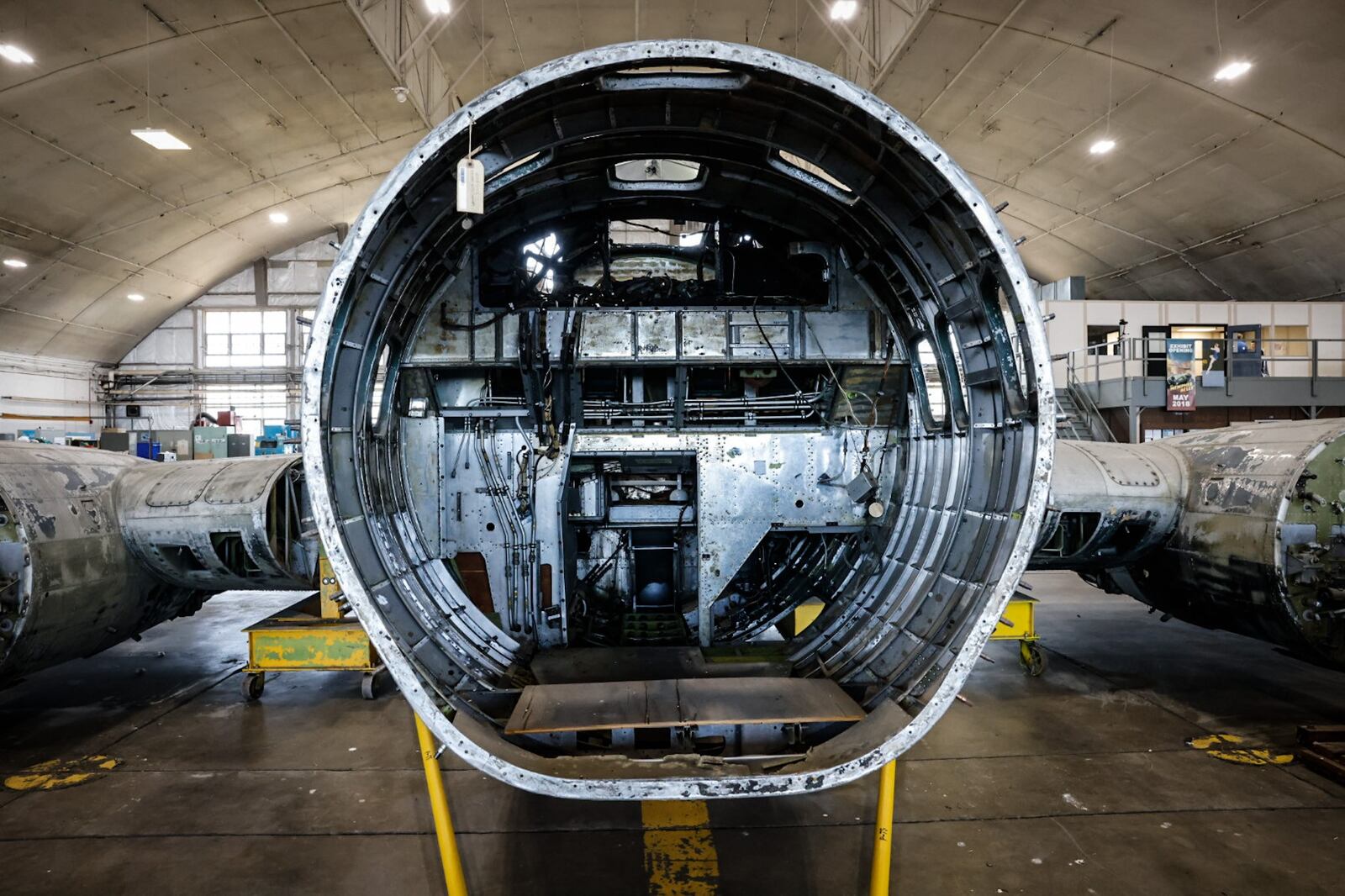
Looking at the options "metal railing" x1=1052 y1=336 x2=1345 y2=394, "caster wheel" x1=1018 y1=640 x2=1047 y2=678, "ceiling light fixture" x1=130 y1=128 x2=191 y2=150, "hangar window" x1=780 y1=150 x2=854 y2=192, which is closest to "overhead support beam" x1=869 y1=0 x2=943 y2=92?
"metal railing" x1=1052 y1=336 x2=1345 y2=394

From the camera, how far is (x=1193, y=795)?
3957 mm

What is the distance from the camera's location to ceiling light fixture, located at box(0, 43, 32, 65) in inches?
353

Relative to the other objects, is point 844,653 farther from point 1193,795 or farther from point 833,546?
point 1193,795

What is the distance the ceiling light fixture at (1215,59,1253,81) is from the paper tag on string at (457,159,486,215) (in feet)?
40.2

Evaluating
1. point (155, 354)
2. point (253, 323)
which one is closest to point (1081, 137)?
point (253, 323)

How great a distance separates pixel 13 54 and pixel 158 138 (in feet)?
6.81

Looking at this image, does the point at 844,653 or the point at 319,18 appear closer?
the point at 844,653

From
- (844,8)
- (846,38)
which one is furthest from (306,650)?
(846,38)

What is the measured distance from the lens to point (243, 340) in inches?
855

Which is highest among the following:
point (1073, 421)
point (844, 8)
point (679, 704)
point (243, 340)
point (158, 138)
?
point (844, 8)

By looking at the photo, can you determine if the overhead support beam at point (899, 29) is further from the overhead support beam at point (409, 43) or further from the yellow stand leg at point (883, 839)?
the yellow stand leg at point (883, 839)

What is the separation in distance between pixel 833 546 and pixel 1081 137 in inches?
466

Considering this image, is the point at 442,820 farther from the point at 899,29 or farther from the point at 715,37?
the point at 715,37

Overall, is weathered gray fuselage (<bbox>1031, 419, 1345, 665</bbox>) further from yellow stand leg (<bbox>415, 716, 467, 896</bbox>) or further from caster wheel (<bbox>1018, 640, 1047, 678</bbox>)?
yellow stand leg (<bbox>415, 716, 467, 896</bbox>)
